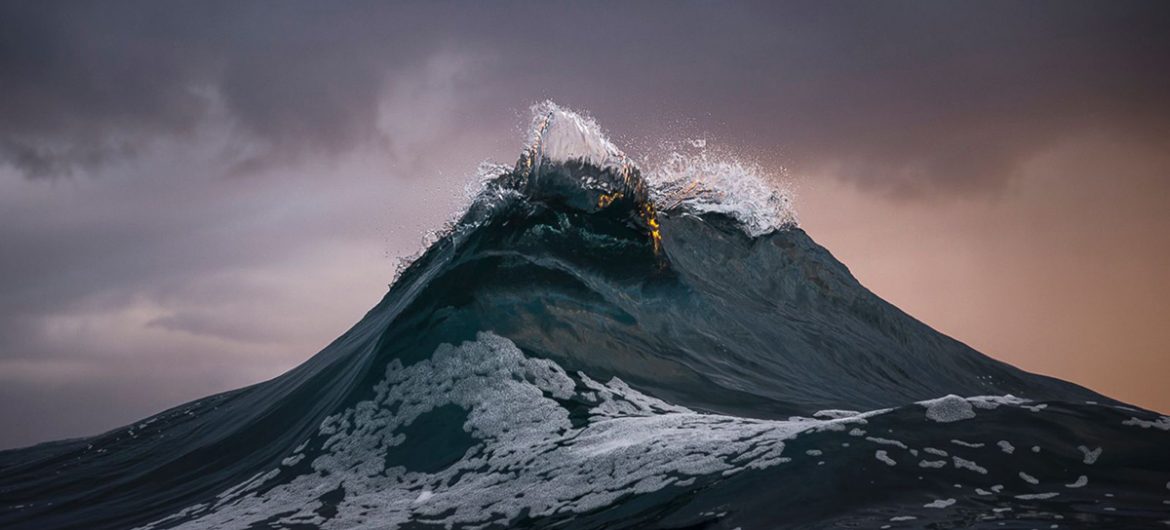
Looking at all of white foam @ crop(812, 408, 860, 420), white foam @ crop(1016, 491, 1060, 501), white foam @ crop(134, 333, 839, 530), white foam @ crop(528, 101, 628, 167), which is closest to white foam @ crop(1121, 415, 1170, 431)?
white foam @ crop(1016, 491, 1060, 501)

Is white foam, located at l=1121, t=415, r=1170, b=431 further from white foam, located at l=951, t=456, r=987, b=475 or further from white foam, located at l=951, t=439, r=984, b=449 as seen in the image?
white foam, located at l=951, t=456, r=987, b=475

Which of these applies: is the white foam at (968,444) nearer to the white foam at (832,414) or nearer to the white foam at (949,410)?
A: the white foam at (949,410)

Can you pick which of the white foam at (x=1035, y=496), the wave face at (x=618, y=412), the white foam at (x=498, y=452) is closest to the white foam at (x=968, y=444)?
the wave face at (x=618, y=412)

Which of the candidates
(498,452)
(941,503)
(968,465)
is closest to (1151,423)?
(968,465)

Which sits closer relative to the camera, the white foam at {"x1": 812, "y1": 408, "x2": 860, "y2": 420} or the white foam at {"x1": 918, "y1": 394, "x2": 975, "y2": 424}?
the white foam at {"x1": 918, "y1": 394, "x2": 975, "y2": 424}

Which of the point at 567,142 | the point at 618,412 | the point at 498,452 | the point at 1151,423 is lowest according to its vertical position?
the point at 1151,423

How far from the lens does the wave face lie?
5.11 meters

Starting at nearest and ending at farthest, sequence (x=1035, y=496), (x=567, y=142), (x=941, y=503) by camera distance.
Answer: (x=941, y=503) → (x=1035, y=496) → (x=567, y=142)

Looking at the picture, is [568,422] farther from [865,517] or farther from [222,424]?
[222,424]

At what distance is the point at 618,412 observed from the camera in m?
7.84

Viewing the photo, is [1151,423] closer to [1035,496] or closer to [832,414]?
[1035,496]

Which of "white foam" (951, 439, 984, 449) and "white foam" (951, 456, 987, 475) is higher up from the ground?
"white foam" (951, 439, 984, 449)

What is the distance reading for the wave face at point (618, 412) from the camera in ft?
16.8

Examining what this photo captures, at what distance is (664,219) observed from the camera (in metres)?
14.5
